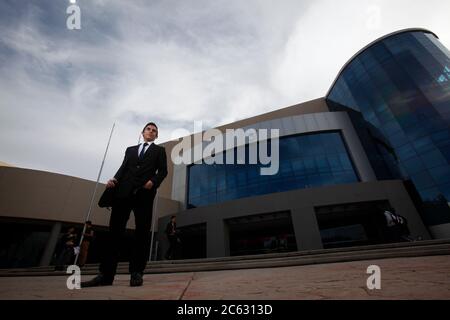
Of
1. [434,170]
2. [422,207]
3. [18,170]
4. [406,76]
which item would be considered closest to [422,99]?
[406,76]

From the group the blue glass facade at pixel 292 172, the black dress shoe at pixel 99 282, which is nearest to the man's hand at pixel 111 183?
the black dress shoe at pixel 99 282

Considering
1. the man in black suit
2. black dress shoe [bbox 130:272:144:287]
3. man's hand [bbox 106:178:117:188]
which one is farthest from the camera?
→ man's hand [bbox 106:178:117:188]

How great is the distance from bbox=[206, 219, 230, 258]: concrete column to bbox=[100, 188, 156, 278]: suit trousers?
11829 millimetres

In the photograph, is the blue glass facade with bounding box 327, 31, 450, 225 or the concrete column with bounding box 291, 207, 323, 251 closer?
the concrete column with bounding box 291, 207, 323, 251

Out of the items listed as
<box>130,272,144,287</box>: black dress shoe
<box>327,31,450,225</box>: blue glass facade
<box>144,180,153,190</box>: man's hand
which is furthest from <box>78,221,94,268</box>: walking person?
<box>327,31,450,225</box>: blue glass facade

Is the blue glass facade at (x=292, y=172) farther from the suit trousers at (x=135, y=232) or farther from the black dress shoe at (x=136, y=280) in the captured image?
the black dress shoe at (x=136, y=280)

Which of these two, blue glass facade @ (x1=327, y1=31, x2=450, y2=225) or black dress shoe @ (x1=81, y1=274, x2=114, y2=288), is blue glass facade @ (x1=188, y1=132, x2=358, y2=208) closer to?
blue glass facade @ (x1=327, y1=31, x2=450, y2=225)

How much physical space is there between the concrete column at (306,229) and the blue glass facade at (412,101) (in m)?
6.29

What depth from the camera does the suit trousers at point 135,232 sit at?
2.47 m

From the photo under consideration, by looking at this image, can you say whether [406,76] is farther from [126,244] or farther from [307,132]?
[126,244]

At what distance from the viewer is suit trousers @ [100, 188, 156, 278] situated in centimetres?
247

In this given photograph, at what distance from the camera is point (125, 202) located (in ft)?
8.62

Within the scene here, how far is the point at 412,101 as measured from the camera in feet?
49.2
